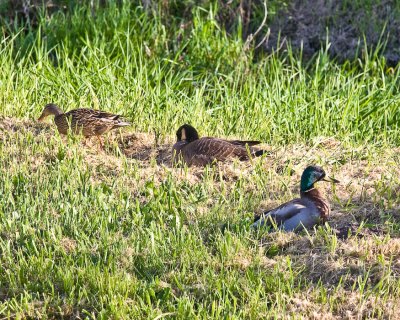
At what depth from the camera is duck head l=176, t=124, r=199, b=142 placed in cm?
807

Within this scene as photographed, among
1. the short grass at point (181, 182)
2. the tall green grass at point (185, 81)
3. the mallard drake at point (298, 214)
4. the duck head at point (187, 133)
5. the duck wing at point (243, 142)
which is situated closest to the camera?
the short grass at point (181, 182)

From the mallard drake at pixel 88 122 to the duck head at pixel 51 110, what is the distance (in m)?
0.05

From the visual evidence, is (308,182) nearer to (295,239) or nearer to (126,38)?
(295,239)

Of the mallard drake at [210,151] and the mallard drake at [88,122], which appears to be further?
the mallard drake at [88,122]

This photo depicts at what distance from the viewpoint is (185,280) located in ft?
18.8

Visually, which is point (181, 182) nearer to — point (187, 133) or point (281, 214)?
point (187, 133)

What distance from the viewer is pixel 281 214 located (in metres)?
6.40

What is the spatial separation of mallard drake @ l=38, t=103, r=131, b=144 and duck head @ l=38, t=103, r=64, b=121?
0.05 meters

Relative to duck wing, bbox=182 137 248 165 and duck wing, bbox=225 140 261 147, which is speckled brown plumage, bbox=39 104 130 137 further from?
duck wing, bbox=225 140 261 147

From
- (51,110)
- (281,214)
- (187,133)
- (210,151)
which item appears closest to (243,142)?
(210,151)

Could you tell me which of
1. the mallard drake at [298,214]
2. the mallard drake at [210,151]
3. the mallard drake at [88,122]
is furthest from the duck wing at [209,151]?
the mallard drake at [298,214]

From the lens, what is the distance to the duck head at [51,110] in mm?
8461

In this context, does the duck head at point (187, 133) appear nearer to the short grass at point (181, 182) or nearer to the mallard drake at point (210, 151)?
the mallard drake at point (210, 151)

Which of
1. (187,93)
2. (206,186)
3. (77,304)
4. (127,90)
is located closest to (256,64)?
(187,93)
